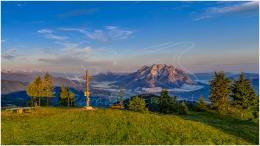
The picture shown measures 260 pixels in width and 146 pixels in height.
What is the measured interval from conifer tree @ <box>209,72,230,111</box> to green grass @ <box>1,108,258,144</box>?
49.4 meters

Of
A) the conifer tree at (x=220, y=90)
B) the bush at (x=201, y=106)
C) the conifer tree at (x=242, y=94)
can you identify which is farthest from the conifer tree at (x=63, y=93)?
the conifer tree at (x=242, y=94)

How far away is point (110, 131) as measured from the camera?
116 feet

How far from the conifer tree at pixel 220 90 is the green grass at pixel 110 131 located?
49.4m

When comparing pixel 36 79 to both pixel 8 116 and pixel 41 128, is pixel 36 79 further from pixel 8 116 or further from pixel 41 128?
pixel 41 128

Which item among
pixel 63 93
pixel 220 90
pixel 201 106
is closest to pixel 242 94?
A: pixel 220 90

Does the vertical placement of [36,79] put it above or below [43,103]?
above

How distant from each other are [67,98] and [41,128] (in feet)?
204

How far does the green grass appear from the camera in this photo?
31641mm

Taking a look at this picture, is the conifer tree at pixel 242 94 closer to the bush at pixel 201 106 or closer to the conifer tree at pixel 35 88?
the bush at pixel 201 106

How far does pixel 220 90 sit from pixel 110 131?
196ft

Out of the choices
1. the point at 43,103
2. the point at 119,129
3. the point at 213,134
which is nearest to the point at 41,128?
the point at 119,129

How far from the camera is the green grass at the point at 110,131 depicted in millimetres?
Answer: 31641

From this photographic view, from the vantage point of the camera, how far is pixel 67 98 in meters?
101

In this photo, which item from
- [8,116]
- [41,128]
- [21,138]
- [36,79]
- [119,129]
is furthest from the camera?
[36,79]
